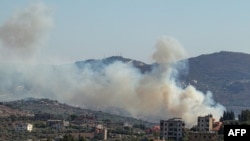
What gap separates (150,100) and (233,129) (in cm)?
13947

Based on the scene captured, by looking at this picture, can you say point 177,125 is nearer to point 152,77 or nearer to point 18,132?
point 18,132

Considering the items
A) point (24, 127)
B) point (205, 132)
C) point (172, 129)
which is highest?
point (24, 127)

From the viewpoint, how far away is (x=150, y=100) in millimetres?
A: 159000

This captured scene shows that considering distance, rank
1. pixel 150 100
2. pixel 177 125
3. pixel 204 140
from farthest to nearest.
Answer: pixel 150 100 → pixel 177 125 → pixel 204 140

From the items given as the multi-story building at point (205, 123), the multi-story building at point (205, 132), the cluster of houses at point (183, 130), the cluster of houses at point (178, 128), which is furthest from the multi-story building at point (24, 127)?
the multi-story building at point (205, 132)

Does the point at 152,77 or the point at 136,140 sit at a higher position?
the point at 152,77

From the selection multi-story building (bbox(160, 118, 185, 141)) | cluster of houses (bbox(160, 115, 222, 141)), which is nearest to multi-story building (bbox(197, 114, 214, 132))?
cluster of houses (bbox(160, 115, 222, 141))

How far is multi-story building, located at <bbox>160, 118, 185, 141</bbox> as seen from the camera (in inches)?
3810

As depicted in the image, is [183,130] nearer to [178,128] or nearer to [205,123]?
[178,128]

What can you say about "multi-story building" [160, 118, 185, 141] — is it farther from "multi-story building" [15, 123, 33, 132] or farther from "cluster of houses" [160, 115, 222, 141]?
"multi-story building" [15, 123, 33, 132]

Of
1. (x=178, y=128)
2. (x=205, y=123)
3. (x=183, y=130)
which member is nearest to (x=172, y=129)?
(x=178, y=128)

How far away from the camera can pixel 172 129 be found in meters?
99.4

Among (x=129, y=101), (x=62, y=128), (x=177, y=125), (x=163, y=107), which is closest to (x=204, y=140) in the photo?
(x=177, y=125)

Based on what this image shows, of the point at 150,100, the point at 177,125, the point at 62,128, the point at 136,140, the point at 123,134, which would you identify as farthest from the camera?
the point at 150,100
